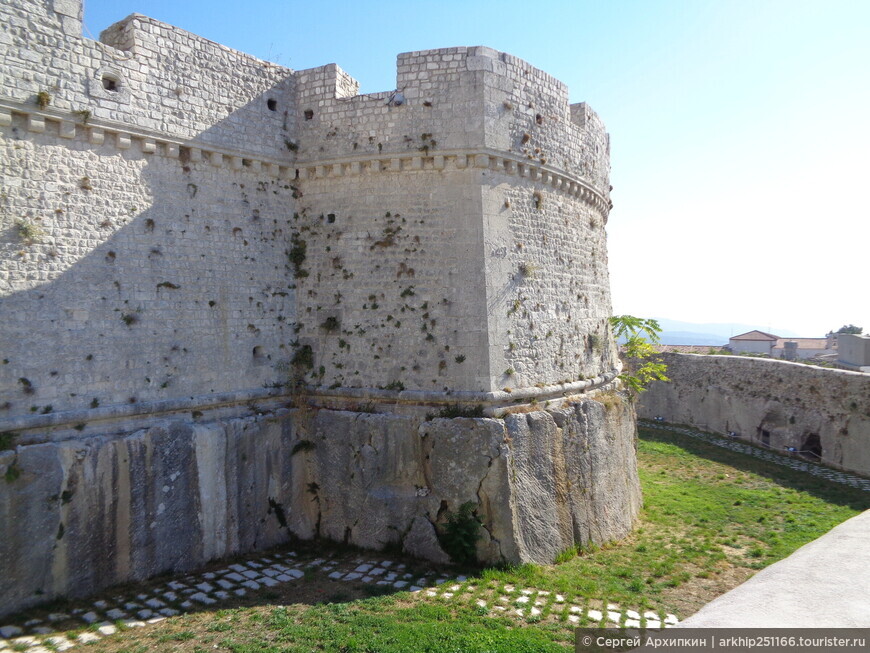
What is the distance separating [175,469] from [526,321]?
7056mm

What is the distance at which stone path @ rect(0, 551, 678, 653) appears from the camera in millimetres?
7703

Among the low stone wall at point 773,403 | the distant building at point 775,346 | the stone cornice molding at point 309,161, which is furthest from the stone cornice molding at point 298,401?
the distant building at point 775,346

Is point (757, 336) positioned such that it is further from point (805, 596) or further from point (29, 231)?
point (805, 596)

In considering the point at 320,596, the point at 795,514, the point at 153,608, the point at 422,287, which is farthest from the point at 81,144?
the point at 795,514

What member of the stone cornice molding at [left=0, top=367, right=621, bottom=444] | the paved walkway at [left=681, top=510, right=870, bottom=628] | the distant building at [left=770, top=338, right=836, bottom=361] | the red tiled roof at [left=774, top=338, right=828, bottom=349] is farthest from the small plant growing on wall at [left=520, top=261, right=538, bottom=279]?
the red tiled roof at [left=774, top=338, right=828, bottom=349]

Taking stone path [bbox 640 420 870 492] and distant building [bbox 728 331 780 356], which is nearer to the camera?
stone path [bbox 640 420 870 492]

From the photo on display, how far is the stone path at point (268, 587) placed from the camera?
25.3ft

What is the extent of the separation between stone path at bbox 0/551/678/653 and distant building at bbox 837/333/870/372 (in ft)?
73.0

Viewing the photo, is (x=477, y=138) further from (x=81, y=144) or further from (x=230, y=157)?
(x=81, y=144)

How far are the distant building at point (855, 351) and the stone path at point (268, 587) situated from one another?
22.3 metres

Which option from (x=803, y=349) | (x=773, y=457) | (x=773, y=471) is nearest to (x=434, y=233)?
(x=773, y=471)

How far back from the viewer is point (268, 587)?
9430mm

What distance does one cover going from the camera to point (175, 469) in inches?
382

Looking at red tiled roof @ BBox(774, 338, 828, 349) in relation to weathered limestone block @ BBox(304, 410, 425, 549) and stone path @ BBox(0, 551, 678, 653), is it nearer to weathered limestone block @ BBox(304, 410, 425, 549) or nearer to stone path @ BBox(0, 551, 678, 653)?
weathered limestone block @ BBox(304, 410, 425, 549)
